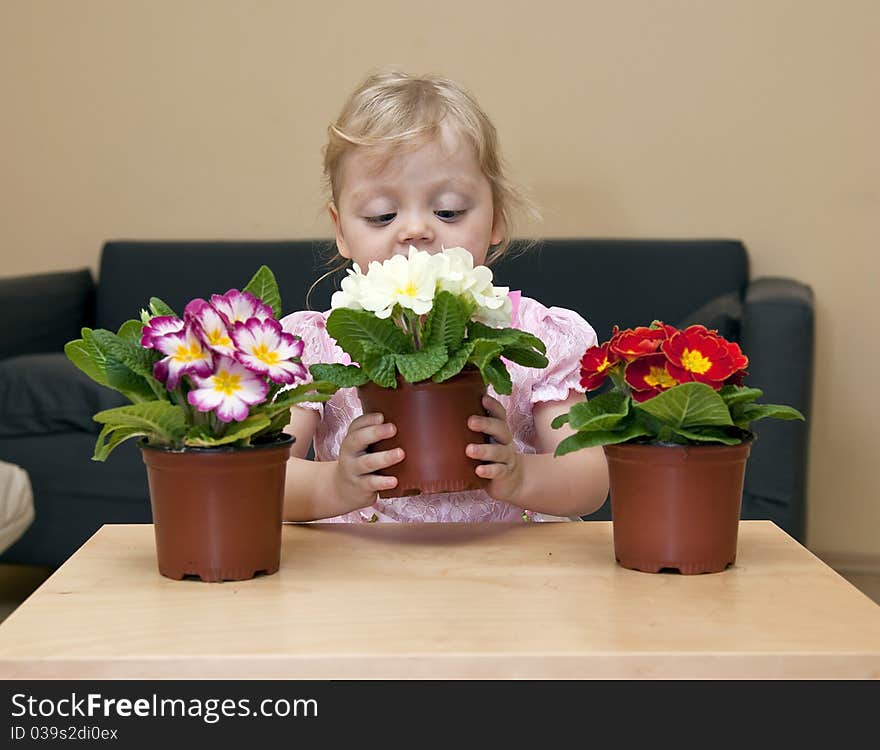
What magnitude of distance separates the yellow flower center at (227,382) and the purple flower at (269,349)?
0.02 metres

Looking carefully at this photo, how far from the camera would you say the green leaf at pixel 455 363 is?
954mm

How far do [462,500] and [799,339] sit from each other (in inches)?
45.9

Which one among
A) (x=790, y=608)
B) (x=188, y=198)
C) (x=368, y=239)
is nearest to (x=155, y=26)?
(x=188, y=198)

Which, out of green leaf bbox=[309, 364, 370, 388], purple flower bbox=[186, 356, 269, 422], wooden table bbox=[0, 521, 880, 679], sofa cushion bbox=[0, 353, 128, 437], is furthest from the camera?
sofa cushion bbox=[0, 353, 128, 437]

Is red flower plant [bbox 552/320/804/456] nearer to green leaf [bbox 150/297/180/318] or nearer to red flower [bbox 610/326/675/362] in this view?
red flower [bbox 610/326/675/362]

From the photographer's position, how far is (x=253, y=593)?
0.89 metres

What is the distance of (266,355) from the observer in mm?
896

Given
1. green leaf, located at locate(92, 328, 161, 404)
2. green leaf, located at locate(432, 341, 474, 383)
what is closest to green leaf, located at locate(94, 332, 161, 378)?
green leaf, located at locate(92, 328, 161, 404)

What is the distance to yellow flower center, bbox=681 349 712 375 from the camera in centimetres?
92

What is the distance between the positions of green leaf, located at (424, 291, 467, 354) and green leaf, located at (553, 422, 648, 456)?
119mm

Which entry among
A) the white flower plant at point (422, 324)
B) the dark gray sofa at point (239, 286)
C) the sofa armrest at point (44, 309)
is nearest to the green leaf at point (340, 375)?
the white flower plant at point (422, 324)

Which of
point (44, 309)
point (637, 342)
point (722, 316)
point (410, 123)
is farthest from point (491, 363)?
point (44, 309)

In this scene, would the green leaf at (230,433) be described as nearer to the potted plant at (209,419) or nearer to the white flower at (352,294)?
the potted plant at (209,419)
